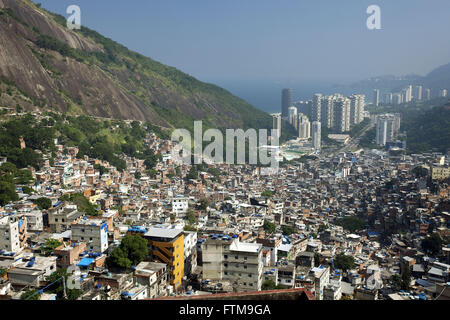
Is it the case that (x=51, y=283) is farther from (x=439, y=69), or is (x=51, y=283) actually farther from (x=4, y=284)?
(x=439, y=69)

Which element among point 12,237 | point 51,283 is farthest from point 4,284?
point 12,237

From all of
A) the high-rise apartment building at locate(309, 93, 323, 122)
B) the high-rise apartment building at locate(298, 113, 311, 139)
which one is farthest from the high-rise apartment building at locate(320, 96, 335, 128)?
the high-rise apartment building at locate(298, 113, 311, 139)

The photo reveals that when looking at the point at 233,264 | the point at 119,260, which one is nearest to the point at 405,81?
the point at 233,264

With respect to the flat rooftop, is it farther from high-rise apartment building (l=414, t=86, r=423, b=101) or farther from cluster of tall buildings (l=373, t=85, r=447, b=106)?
high-rise apartment building (l=414, t=86, r=423, b=101)

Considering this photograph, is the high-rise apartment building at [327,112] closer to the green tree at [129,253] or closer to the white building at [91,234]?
the white building at [91,234]

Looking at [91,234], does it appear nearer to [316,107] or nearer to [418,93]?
[316,107]
